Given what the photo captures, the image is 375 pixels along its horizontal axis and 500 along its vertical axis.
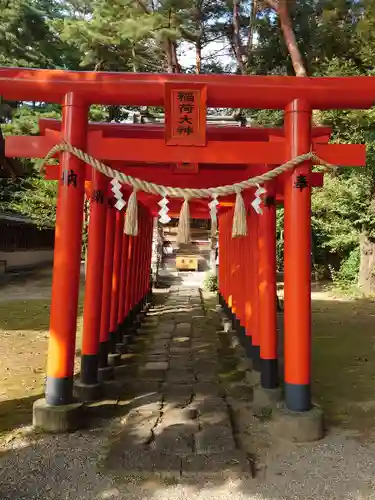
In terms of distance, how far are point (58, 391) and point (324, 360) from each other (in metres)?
4.60

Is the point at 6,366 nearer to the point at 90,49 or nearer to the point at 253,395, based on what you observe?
the point at 253,395

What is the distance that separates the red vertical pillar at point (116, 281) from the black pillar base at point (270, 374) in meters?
2.85

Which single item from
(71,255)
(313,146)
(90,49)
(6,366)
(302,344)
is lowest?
(6,366)

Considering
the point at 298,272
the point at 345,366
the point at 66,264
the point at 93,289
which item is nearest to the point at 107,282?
the point at 93,289

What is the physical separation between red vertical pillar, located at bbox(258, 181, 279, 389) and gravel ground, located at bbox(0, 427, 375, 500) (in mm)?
1185

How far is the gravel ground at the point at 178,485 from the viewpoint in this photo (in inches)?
125

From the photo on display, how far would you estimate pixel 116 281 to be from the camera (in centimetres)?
743

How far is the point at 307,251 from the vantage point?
14.2ft

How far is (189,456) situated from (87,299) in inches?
89.1

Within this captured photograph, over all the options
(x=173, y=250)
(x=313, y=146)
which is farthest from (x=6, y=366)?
(x=173, y=250)

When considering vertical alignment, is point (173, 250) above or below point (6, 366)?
above

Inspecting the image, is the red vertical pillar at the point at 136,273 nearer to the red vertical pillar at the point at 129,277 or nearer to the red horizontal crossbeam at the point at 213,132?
the red vertical pillar at the point at 129,277

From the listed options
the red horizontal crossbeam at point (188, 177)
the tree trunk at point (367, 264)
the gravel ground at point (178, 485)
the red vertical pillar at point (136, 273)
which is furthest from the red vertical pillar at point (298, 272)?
the tree trunk at point (367, 264)

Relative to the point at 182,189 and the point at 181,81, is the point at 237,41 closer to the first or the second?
the point at 181,81
